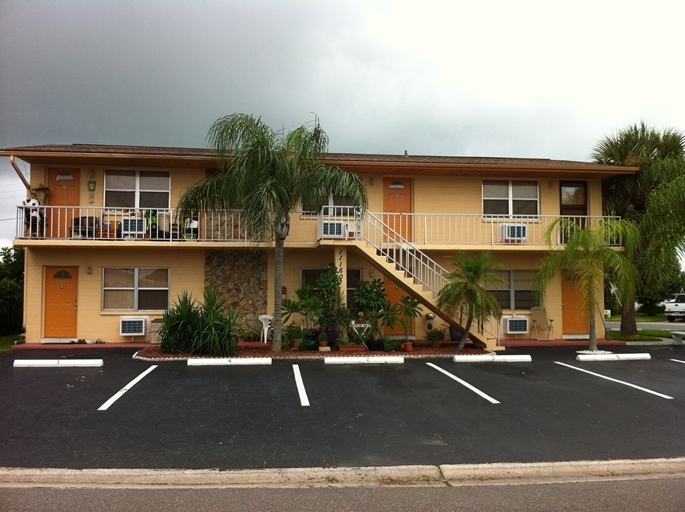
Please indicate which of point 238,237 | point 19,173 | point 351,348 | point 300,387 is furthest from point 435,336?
point 19,173

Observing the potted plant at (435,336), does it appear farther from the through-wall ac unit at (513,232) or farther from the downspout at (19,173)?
the downspout at (19,173)

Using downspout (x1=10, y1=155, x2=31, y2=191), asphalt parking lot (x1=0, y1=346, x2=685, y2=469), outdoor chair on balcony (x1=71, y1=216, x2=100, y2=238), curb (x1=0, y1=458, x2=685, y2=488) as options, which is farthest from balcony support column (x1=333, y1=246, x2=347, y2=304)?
downspout (x1=10, y1=155, x2=31, y2=191)

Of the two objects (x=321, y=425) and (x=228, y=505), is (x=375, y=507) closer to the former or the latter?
(x=228, y=505)

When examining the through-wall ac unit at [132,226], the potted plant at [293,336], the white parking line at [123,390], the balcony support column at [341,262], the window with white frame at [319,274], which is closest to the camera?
the white parking line at [123,390]

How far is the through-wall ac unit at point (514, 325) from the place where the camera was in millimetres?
15305

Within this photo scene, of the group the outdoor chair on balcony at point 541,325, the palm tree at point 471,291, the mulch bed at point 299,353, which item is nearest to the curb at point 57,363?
the mulch bed at point 299,353

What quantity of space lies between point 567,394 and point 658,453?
2700 mm

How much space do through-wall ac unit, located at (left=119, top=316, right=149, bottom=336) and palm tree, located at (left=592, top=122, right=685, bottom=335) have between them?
570 inches

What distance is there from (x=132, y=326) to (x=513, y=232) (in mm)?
11692

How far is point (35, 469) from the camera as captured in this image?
5.15m

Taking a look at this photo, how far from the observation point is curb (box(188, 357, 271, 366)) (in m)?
10.6

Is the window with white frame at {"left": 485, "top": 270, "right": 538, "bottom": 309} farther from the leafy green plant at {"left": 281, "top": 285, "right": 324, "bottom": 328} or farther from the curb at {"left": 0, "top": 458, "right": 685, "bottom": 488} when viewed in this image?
the curb at {"left": 0, "top": 458, "right": 685, "bottom": 488}

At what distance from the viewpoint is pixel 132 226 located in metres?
13.5

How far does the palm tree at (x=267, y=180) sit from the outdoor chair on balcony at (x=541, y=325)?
7.34 m
